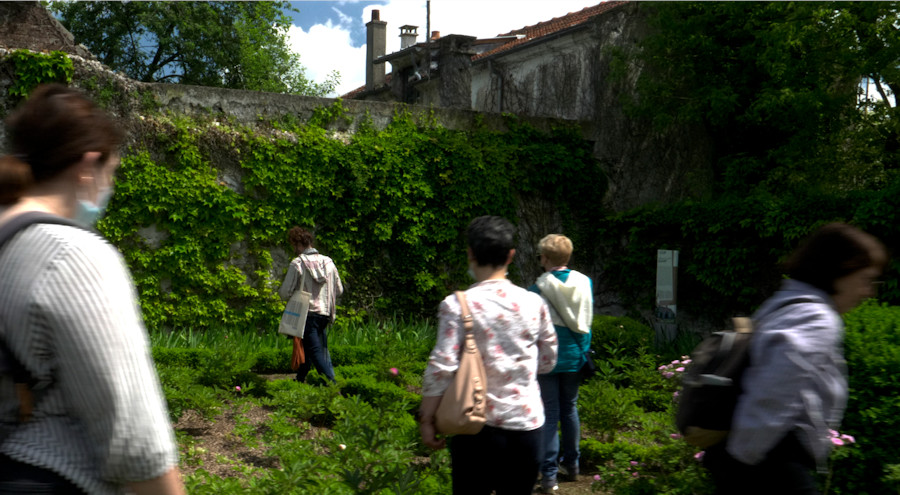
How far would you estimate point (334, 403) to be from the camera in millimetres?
6242

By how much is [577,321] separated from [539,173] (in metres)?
9.02

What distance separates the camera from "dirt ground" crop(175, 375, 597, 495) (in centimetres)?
556

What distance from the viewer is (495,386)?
3148 mm

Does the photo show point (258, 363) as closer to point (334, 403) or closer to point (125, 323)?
point (334, 403)

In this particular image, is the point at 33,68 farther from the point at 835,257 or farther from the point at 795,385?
the point at 795,385

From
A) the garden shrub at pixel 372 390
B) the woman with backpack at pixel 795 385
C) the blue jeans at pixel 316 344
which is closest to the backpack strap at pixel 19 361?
the woman with backpack at pixel 795 385

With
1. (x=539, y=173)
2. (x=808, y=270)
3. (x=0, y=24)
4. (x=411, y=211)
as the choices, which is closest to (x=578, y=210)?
(x=539, y=173)

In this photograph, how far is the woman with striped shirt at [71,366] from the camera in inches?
56.2

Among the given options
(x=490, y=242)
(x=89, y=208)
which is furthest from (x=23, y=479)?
(x=490, y=242)

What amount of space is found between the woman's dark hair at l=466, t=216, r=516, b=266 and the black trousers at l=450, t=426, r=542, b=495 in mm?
676

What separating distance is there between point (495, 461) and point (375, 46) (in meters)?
33.7

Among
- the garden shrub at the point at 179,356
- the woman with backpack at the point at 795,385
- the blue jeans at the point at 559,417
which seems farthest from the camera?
the garden shrub at the point at 179,356

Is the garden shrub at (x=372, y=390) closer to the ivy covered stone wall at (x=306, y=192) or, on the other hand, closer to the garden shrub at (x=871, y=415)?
the garden shrub at (x=871, y=415)

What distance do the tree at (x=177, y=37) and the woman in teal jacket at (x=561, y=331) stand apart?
26.7 metres
